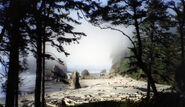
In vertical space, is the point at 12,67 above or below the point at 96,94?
above

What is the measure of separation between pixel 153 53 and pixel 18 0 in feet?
45.9

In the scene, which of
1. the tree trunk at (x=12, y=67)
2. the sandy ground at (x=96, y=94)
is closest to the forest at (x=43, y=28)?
the tree trunk at (x=12, y=67)

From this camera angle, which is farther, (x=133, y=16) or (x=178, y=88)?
(x=133, y=16)

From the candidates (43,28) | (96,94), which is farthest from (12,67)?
(96,94)

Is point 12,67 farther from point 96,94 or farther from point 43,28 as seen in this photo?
point 96,94

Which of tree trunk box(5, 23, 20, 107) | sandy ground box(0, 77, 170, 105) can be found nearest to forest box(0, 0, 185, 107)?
tree trunk box(5, 23, 20, 107)

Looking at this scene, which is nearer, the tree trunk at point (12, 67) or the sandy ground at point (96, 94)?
the tree trunk at point (12, 67)

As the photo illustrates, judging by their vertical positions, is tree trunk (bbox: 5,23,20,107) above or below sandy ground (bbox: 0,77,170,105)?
above

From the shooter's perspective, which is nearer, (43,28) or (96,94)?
(43,28)

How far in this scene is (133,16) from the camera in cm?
995

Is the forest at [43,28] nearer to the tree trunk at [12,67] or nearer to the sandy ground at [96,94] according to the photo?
the tree trunk at [12,67]

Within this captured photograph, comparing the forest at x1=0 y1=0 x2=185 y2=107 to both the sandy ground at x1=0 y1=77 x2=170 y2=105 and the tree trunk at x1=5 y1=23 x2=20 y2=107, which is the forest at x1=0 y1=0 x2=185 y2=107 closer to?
the tree trunk at x1=5 y1=23 x2=20 y2=107

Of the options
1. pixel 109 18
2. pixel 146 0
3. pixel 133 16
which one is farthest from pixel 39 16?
pixel 146 0

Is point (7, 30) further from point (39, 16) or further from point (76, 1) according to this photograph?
point (76, 1)
